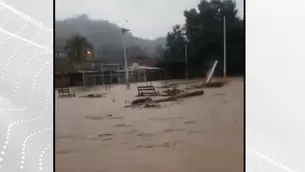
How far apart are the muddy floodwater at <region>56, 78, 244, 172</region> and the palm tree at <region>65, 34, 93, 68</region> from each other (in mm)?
125

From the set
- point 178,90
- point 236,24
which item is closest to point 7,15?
point 178,90

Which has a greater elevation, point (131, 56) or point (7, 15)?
point (7, 15)

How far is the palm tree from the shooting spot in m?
1.30

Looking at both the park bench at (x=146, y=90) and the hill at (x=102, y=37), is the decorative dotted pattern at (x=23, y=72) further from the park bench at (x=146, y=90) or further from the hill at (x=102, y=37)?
the park bench at (x=146, y=90)

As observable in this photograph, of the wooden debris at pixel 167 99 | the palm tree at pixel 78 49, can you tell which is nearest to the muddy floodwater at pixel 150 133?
the wooden debris at pixel 167 99

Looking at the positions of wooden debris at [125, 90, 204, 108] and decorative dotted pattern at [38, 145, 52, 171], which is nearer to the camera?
decorative dotted pattern at [38, 145, 52, 171]

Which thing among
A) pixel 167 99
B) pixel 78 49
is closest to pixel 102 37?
pixel 78 49

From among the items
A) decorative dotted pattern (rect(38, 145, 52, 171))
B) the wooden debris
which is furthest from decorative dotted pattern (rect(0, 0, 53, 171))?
the wooden debris

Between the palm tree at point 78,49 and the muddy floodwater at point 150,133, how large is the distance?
13 centimetres

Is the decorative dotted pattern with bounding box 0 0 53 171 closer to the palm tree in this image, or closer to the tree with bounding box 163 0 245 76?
the palm tree
